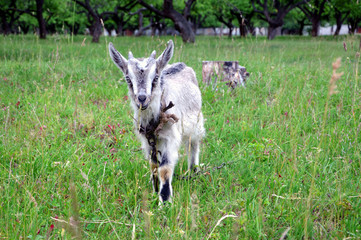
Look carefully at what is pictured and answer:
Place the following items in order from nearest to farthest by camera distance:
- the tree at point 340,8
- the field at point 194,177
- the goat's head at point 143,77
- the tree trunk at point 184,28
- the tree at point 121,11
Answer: the field at point 194,177
the goat's head at point 143,77
the tree at point 340,8
the tree trunk at point 184,28
the tree at point 121,11

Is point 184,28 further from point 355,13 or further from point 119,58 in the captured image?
point 119,58

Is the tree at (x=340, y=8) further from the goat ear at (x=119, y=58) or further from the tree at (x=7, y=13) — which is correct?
the tree at (x=7, y=13)

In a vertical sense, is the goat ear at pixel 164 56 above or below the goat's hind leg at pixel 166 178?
above

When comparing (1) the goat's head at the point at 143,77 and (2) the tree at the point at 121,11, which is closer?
(1) the goat's head at the point at 143,77

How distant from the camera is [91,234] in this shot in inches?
91.9

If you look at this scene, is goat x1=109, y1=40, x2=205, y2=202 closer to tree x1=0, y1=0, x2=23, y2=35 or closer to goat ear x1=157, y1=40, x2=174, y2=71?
goat ear x1=157, y1=40, x2=174, y2=71

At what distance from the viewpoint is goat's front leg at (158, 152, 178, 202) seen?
9.02 feet

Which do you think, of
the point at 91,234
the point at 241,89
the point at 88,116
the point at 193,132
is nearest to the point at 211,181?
the point at 193,132

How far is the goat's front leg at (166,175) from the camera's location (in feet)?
9.02

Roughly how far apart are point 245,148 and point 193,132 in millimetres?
689

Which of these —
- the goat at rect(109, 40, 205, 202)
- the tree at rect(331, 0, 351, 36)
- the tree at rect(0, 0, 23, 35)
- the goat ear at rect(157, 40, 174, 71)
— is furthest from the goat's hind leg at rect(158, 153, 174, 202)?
the tree at rect(0, 0, 23, 35)

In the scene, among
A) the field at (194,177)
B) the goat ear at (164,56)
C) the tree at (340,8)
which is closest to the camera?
the field at (194,177)

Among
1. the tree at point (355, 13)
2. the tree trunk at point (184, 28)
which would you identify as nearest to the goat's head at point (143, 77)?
the tree at point (355, 13)

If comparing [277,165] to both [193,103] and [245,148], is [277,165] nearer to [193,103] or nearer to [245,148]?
[245,148]
